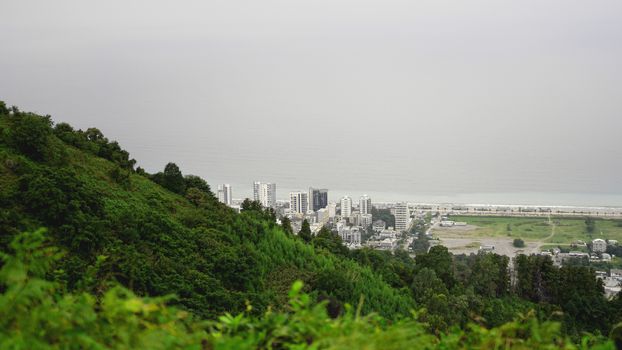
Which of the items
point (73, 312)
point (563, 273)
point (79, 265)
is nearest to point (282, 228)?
point (79, 265)

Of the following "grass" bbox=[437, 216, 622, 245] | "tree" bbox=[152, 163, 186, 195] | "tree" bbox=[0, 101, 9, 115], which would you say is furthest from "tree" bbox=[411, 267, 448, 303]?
"grass" bbox=[437, 216, 622, 245]

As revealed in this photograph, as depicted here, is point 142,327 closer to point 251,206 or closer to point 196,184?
point 196,184

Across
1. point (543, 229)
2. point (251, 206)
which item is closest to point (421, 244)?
point (543, 229)

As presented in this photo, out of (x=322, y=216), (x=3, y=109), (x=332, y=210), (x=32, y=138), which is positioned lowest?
(x=322, y=216)

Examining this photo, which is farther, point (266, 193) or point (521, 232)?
point (266, 193)

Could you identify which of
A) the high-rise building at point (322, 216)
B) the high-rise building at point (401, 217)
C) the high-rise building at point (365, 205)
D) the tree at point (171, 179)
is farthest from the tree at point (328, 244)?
the high-rise building at point (365, 205)

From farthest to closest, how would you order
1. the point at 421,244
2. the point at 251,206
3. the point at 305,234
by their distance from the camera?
the point at 421,244 → the point at 305,234 → the point at 251,206

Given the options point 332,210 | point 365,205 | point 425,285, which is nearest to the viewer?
point 425,285
